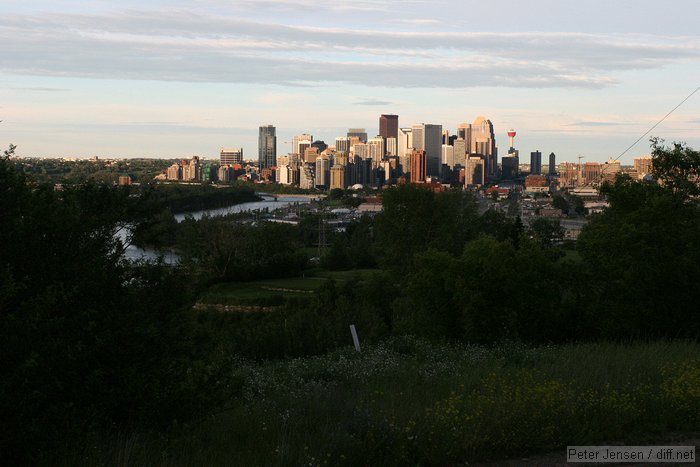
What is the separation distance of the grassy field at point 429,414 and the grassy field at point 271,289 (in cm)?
3659

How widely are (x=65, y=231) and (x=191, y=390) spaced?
1415 millimetres

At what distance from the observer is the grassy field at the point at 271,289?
48941mm

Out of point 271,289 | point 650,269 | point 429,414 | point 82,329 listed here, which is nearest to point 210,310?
point 650,269

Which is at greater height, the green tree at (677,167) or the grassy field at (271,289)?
the green tree at (677,167)

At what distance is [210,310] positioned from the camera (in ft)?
58.6

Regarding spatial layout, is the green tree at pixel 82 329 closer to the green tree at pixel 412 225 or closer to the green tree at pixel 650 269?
the green tree at pixel 650 269

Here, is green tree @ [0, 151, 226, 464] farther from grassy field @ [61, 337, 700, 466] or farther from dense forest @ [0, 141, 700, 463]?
grassy field @ [61, 337, 700, 466]

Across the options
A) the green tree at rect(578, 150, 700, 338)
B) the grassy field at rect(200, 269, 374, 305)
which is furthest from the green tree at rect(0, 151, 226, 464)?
the grassy field at rect(200, 269, 374, 305)

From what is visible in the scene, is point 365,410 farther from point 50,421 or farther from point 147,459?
point 50,421

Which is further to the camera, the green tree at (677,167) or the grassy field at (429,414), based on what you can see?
the green tree at (677,167)

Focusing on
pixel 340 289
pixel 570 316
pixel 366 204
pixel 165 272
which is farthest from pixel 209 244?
pixel 366 204

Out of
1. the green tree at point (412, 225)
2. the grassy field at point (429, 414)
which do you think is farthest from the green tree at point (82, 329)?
the green tree at point (412, 225)

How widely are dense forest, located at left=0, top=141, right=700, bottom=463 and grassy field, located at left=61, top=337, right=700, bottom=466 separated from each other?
38 centimetres

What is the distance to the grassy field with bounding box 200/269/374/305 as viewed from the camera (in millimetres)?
48941
